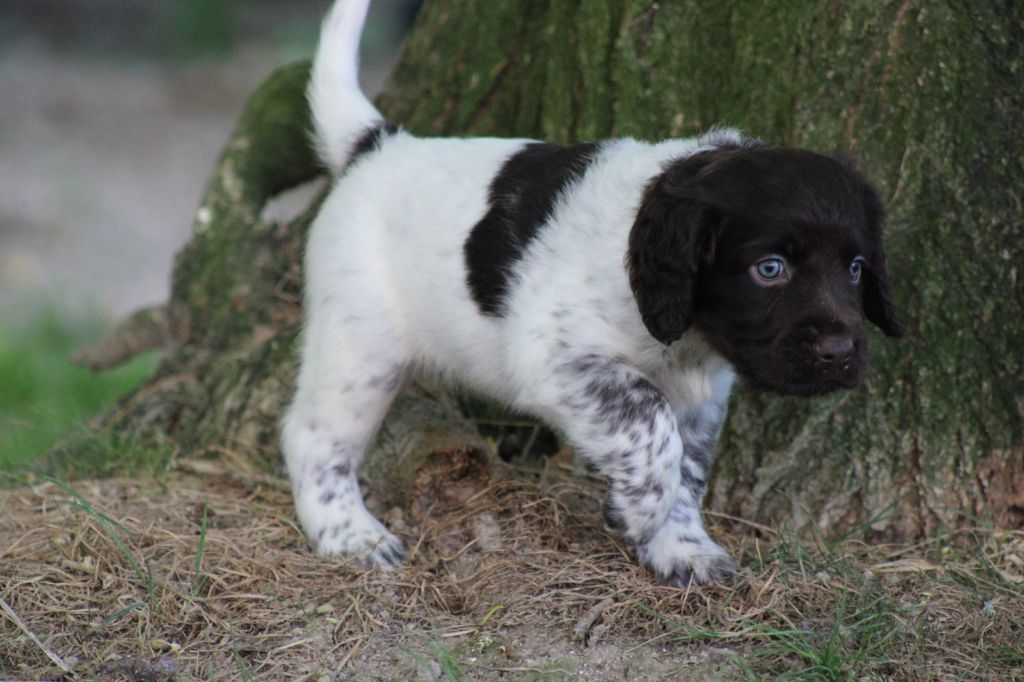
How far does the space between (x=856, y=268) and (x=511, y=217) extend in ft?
3.18

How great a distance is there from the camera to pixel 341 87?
13.3 feet

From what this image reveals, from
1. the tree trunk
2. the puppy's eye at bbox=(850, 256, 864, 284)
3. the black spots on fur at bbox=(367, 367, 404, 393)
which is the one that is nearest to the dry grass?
the tree trunk

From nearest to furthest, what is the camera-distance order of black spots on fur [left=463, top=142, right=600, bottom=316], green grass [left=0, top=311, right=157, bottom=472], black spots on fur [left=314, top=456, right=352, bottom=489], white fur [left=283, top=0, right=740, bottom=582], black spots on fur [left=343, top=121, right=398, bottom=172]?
white fur [left=283, top=0, right=740, bottom=582], black spots on fur [left=463, top=142, right=600, bottom=316], black spots on fur [left=314, top=456, right=352, bottom=489], black spots on fur [left=343, top=121, right=398, bottom=172], green grass [left=0, top=311, right=157, bottom=472]

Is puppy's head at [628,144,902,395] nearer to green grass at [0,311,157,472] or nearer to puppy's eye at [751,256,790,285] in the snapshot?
puppy's eye at [751,256,790,285]

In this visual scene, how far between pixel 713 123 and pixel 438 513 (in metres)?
1.59

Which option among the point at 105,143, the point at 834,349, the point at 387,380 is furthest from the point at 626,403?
the point at 105,143

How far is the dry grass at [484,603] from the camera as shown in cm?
289

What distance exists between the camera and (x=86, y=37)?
1424cm

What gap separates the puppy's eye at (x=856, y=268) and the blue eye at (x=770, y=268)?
0.74 ft

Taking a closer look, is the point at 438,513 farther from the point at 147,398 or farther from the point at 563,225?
the point at 147,398

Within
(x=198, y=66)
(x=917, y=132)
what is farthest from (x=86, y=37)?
(x=917, y=132)

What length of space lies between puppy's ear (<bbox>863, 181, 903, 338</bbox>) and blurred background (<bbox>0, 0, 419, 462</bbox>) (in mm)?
3809

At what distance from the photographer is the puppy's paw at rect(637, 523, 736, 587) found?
327 centimetres

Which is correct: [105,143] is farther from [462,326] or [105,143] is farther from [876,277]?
[876,277]
